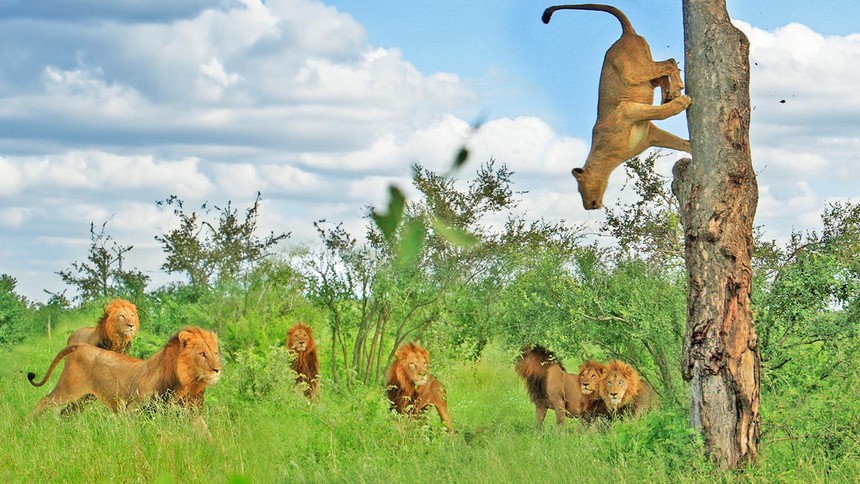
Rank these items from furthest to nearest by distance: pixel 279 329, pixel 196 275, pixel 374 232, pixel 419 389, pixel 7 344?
pixel 196 275 < pixel 7 344 < pixel 374 232 < pixel 279 329 < pixel 419 389

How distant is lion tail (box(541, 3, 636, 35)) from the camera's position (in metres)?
8.64

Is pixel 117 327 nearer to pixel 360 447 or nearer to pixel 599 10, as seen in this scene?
pixel 360 447

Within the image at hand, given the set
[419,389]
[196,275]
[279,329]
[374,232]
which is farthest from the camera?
[196,275]

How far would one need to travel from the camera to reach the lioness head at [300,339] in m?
12.5

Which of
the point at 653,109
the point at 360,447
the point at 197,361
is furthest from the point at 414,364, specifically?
the point at 653,109

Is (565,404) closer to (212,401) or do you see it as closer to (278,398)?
(278,398)

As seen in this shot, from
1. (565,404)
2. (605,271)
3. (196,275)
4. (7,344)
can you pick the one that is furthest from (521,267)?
(7,344)

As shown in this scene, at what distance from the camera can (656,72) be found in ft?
27.0

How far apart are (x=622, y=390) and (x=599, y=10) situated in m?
4.04

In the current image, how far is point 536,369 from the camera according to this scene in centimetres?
1131

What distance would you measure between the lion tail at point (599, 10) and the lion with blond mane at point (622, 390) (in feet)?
12.0

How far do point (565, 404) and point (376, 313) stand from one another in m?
4.21

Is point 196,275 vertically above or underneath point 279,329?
above

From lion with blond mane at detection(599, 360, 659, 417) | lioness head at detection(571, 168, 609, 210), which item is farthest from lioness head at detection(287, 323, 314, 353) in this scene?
lioness head at detection(571, 168, 609, 210)
